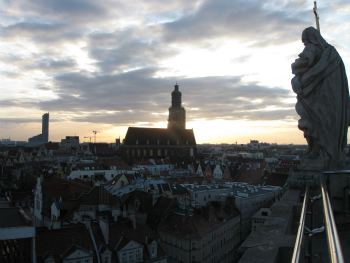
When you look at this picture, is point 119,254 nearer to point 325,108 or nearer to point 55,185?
point 325,108

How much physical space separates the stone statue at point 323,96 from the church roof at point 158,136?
88786mm

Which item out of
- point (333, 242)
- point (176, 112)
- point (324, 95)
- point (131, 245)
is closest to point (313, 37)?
point (324, 95)

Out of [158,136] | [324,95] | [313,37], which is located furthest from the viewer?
[158,136]

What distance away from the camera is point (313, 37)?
310 inches

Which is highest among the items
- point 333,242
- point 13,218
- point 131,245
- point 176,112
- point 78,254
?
point 176,112

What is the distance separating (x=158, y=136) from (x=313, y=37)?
305ft

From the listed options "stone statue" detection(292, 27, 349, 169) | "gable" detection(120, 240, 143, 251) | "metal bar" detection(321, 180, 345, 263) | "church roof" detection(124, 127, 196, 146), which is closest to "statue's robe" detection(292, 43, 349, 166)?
"stone statue" detection(292, 27, 349, 169)

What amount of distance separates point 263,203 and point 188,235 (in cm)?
1863

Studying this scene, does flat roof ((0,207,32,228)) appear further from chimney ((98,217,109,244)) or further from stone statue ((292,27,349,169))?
stone statue ((292,27,349,169))

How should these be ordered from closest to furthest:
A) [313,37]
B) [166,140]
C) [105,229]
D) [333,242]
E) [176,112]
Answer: [333,242], [313,37], [105,229], [166,140], [176,112]

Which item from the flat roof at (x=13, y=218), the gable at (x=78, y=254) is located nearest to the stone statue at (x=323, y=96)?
the flat roof at (x=13, y=218)

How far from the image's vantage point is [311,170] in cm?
780

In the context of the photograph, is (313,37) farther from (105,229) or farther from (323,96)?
(105,229)

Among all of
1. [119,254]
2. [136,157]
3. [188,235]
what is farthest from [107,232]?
[136,157]
